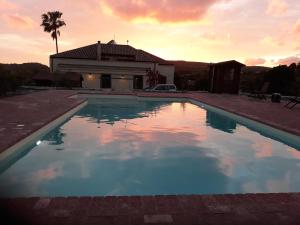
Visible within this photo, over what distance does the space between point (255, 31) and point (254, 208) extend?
882 inches

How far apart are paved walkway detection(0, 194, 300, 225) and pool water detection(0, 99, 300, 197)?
67 cm

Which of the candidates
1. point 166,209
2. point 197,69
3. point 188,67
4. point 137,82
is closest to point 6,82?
point 166,209

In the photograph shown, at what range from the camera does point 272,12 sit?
1920 centimetres

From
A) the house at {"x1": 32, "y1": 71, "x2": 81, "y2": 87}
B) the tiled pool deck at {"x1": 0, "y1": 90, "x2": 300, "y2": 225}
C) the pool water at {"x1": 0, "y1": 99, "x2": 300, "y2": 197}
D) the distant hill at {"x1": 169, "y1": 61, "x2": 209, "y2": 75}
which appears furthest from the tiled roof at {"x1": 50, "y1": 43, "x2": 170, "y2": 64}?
the tiled pool deck at {"x1": 0, "y1": 90, "x2": 300, "y2": 225}

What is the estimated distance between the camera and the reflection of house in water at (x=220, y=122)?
13531 mm

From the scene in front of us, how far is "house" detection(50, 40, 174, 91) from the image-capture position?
40.3 m

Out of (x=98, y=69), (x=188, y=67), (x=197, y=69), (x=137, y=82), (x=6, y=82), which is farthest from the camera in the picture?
(x=188, y=67)

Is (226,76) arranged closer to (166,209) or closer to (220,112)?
(220,112)

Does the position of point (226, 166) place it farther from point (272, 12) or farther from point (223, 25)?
point (223, 25)

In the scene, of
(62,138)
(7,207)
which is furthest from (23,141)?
(7,207)

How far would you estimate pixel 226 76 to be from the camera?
1209 inches

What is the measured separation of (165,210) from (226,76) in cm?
2805

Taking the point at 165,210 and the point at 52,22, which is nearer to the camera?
the point at 165,210

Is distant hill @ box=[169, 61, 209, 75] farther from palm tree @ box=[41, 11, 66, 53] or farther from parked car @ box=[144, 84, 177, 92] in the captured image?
parked car @ box=[144, 84, 177, 92]
